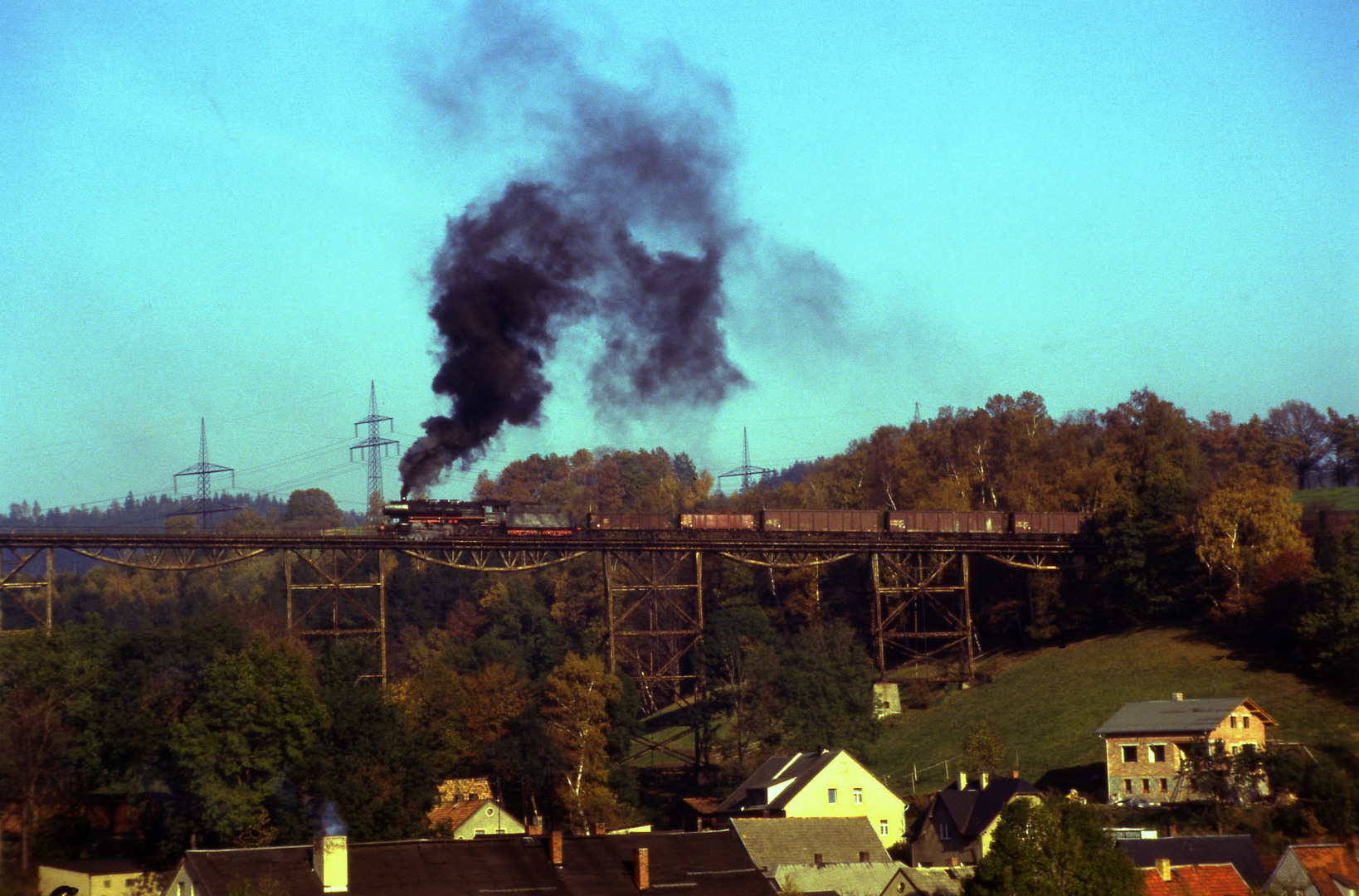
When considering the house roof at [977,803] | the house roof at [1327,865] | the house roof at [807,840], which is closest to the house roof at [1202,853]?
the house roof at [1327,865]

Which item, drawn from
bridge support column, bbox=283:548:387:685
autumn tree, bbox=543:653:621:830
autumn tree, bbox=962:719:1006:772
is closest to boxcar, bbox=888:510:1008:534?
autumn tree, bbox=962:719:1006:772

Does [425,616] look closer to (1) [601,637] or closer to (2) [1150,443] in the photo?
(1) [601,637]

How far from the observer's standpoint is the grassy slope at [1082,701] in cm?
5741

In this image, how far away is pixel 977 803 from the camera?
5056 cm

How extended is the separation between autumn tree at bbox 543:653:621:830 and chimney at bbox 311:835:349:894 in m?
23.5

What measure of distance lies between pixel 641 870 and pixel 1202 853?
16.1 m

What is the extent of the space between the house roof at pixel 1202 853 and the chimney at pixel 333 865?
797 inches

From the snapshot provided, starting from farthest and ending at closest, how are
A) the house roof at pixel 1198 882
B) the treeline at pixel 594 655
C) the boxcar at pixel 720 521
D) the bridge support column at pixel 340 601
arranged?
the boxcar at pixel 720 521, the bridge support column at pixel 340 601, the treeline at pixel 594 655, the house roof at pixel 1198 882

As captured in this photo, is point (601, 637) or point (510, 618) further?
point (510, 618)

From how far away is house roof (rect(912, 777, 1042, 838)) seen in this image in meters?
48.7

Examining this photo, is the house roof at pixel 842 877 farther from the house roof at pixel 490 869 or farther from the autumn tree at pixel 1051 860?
the autumn tree at pixel 1051 860

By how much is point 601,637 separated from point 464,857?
186 ft

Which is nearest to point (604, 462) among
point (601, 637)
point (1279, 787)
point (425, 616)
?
point (425, 616)

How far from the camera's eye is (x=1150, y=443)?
8994 centimetres
